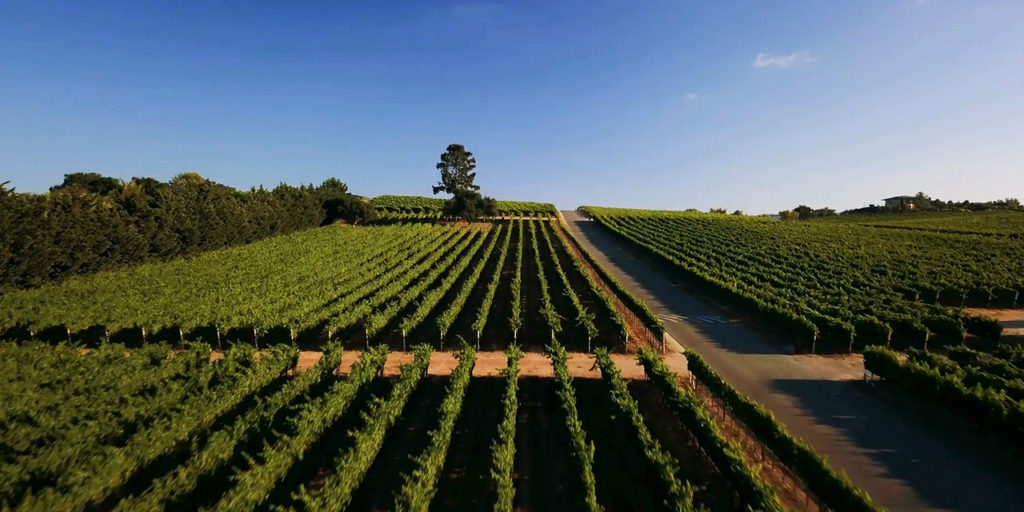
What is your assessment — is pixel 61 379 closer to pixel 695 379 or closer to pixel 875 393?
pixel 695 379

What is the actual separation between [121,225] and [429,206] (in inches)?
3249

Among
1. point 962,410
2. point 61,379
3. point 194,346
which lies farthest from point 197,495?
point 962,410

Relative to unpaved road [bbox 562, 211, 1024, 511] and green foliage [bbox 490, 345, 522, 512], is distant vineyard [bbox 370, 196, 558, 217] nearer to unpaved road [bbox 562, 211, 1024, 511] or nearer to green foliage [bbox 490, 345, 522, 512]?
unpaved road [bbox 562, 211, 1024, 511]

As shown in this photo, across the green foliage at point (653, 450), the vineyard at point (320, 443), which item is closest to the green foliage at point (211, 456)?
the vineyard at point (320, 443)

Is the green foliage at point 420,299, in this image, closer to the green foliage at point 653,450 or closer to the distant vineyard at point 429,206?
the green foliage at point 653,450

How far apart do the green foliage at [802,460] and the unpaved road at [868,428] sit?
2445 millimetres

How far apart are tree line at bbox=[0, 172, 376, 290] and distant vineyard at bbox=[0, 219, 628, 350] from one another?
7.84ft

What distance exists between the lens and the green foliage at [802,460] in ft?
36.5

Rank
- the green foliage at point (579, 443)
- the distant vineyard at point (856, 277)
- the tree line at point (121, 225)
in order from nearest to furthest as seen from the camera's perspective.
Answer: the green foliage at point (579, 443), the distant vineyard at point (856, 277), the tree line at point (121, 225)

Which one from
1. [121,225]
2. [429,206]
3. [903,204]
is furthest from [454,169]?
[903,204]

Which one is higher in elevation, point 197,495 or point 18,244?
point 18,244

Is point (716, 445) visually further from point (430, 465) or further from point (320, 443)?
point (320, 443)

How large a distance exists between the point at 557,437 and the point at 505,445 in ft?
11.3

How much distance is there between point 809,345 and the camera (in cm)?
2539
